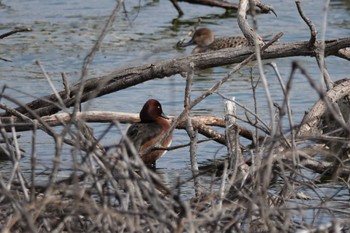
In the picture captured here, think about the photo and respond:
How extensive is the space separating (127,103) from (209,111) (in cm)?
95

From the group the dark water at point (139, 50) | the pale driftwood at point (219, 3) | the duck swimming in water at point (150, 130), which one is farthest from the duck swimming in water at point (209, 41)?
the duck swimming in water at point (150, 130)

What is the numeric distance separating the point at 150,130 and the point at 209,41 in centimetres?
527

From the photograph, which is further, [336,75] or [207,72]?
[207,72]

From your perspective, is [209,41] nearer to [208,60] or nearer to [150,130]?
[150,130]

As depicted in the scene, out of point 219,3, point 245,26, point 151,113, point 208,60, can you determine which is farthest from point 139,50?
point 208,60

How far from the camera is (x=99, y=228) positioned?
416 centimetres

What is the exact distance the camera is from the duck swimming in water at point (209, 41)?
1369cm

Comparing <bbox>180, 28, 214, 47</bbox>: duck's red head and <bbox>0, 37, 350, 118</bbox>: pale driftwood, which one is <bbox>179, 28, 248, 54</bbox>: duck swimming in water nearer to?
<bbox>180, 28, 214, 47</bbox>: duck's red head

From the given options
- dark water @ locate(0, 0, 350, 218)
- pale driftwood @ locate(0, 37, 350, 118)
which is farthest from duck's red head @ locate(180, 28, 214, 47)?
pale driftwood @ locate(0, 37, 350, 118)

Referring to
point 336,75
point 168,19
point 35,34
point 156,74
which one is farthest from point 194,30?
point 156,74

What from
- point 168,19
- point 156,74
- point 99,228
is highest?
point 99,228

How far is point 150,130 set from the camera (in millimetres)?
9289

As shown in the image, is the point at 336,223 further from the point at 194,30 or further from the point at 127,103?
the point at 194,30

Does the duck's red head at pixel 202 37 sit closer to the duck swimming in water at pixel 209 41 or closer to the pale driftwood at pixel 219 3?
the duck swimming in water at pixel 209 41
